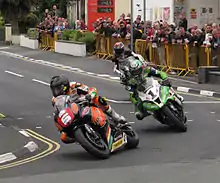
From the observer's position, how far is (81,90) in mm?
9969

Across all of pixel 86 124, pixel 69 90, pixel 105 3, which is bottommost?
pixel 86 124

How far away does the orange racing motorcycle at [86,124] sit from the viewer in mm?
9531

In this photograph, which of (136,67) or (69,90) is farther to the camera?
(136,67)

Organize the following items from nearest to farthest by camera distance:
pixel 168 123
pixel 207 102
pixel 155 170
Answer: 1. pixel 155 170
2. pixel 168 123
3. pixel 207 102

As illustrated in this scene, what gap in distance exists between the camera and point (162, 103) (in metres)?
11.8

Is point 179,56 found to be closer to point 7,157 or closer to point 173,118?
point 173,118

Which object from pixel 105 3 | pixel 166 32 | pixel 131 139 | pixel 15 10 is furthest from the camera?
pixel 15 10

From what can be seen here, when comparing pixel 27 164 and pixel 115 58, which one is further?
pixel 115 58

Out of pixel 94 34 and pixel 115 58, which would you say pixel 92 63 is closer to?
pixel 94 34

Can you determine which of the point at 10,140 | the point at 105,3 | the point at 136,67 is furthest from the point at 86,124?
the point at 105,3

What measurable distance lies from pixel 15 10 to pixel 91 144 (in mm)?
41623

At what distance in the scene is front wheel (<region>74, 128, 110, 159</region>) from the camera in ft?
31.2

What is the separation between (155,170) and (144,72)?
157 inches

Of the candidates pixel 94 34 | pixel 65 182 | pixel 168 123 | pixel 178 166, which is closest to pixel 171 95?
pixel 168 123
